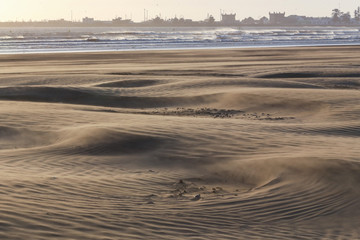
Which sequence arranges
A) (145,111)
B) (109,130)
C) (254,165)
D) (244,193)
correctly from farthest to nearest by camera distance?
(145,111)
(109,130)
(254,165)
(244,193)

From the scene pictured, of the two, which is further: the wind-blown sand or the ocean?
the ocean

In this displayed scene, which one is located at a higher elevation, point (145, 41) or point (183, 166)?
point (183, 166)

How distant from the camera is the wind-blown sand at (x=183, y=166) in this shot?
5.55 m

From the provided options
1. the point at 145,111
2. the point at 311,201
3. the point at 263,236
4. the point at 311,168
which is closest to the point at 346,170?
the point at 311,168

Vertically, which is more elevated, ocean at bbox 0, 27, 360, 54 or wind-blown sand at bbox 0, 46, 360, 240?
wind-blown sand at bbox 0, 46, 360, 240

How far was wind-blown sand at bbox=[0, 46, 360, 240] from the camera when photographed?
18.2ft

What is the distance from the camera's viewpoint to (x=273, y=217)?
5.95 m

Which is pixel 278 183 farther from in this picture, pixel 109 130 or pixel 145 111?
pixel 145 111

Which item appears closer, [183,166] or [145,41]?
[183,166]

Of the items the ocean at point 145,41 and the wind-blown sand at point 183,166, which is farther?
the ocean at point 145,41

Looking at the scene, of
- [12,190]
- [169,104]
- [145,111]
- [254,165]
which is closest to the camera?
[12,190]

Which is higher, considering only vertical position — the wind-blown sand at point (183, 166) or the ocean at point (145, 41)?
the wind-blown sand at point (183, 166)

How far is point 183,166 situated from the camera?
8305mm

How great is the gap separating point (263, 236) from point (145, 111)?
8963 millimetres
